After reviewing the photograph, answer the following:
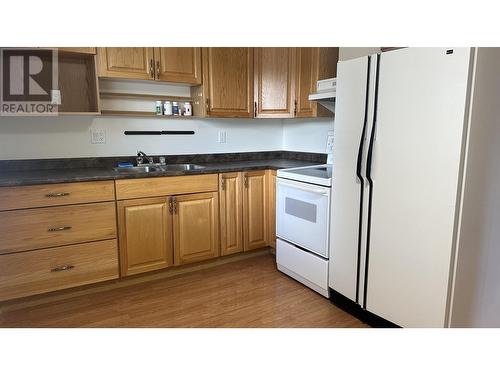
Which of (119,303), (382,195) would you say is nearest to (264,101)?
(382,195)

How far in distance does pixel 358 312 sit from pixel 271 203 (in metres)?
1.20

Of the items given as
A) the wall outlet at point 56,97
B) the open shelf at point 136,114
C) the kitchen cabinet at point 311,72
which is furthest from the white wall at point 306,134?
the wall outlet at point 56,97

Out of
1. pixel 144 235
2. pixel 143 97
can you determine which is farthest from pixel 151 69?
pixel 144 235

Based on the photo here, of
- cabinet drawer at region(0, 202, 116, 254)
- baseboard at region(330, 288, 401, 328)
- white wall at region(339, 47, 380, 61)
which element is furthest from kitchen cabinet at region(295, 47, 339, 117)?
cabinet drawer at region(0, 202, 116, 254)

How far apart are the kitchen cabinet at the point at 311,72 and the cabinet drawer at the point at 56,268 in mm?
1900

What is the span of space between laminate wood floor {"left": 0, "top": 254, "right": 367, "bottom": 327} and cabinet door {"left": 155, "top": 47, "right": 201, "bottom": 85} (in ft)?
5.25

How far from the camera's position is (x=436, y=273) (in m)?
1.62

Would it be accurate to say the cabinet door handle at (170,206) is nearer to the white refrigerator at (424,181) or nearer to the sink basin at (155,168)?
the sink basin at (155,168)

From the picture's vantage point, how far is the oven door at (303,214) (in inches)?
89.4

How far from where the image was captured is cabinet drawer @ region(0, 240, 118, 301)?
210cm

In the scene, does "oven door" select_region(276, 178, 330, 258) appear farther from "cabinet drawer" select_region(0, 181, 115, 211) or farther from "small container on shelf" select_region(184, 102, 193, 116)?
"cabinet drawer" select_region(0, 181, 115, 211)

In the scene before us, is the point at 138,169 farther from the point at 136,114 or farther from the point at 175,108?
the point at 175,108

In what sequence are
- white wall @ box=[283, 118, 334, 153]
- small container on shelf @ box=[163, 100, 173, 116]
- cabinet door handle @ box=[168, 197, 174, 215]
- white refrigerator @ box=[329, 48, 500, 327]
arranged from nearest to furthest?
white refrigerator @ box=[329, 48, 500, 327]
cabinet door handle @ box=[168, 197, 174, 215]
small container on shelf @ box=[163, 100, 173, 116]
white wall @ box=[283, 118, 334, 153]
